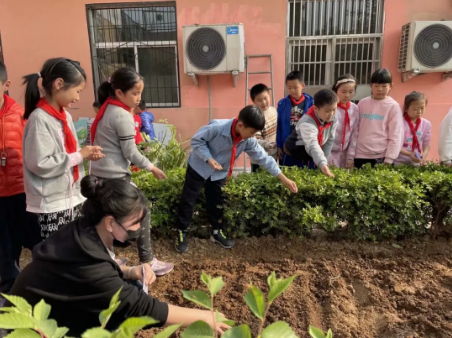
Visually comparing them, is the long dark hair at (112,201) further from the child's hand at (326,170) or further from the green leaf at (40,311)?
the child's hand at (326,170)

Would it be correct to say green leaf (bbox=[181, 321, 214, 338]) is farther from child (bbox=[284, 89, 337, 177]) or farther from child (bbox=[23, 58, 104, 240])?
child (bbox=[284, 89, 337, 177])

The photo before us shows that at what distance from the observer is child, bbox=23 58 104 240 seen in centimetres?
202

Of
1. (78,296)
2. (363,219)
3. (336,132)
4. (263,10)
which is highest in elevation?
(263,10)

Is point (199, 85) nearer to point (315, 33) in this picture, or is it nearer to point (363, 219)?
point (315, 33)

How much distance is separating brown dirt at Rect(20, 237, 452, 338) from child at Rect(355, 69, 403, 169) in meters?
0.97

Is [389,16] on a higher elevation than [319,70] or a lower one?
higher

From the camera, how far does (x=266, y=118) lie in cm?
401

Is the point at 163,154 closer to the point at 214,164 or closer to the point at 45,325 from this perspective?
the point at 214,164

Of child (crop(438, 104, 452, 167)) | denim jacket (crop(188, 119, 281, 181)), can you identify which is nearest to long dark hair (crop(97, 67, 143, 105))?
denim jacket (crop(188, 119, 281, 181))

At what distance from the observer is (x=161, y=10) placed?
5.74m

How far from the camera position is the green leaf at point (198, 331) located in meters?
0.76

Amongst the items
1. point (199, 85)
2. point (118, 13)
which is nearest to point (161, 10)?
point (118, 13)

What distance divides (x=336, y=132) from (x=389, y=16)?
3012 mm

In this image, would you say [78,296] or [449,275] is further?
[449,275]
